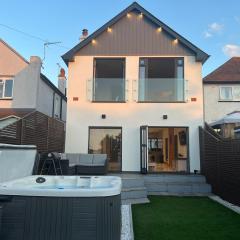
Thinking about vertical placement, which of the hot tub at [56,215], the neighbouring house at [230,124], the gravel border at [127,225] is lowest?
the gravel border at [127,225]

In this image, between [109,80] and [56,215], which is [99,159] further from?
[56,215]

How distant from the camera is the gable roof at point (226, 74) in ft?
59.8

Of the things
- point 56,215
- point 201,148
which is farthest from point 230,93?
point 56,215

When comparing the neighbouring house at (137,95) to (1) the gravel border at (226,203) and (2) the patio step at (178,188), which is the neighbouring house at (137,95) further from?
(1) the gravel border at (226,203)

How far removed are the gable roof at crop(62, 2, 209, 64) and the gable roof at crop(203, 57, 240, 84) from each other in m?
5.11

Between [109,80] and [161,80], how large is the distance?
2413 mm

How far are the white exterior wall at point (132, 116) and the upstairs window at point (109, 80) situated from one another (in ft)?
1.03

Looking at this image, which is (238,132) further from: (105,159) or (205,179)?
(105,159)

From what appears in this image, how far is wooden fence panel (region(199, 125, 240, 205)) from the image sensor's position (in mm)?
8984

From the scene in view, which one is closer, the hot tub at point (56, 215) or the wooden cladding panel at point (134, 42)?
the hot tub at point (56, 215)

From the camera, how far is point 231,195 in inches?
364

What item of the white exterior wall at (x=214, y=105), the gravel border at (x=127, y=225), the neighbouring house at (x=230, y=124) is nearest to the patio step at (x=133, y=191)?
the gravel border at (x=127, y=225)

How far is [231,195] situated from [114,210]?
6.17m

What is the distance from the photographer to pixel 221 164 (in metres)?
10.2
